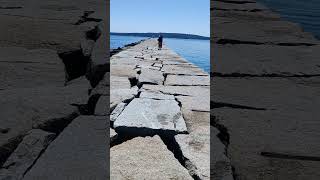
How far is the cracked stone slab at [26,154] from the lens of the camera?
2.62 feet

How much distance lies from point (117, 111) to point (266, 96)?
614 millimetres

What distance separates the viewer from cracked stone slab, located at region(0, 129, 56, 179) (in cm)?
80

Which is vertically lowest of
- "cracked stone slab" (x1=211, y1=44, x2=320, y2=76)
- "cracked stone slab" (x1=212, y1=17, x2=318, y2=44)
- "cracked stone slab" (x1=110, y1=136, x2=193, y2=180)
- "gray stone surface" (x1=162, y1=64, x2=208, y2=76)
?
"cracked stone slab" (x1=110, y1=136, x2=193, y2=180)

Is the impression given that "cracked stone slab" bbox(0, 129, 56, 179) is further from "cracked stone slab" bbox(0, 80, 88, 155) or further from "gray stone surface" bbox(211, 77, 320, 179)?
"gray stone surface" bbox(211, 77, 320, 179)

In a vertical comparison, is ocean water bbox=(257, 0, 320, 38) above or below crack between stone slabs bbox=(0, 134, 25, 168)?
above

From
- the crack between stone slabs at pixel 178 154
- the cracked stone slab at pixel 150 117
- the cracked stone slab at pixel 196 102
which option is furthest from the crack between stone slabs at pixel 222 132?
the cracked stone slab at pixel 196 102

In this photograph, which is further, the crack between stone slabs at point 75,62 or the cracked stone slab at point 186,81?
the cracked stone slab at point 186,81

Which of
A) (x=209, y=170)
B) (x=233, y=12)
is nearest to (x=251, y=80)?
(x=209, y=170)

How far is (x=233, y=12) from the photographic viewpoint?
2373 mm

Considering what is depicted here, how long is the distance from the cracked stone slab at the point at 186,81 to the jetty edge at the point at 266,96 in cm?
47

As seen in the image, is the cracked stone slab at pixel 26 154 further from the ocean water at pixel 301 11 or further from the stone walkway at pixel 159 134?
the ocean water at pixel 301 11

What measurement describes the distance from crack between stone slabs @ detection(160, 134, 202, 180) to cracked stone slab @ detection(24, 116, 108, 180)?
24 cm

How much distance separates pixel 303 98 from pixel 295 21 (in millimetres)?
1212

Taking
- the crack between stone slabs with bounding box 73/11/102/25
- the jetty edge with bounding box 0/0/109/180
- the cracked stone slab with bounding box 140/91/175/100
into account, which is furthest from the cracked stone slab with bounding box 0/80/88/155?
the crack between stone slabs with bounding box 73/11/102/25
